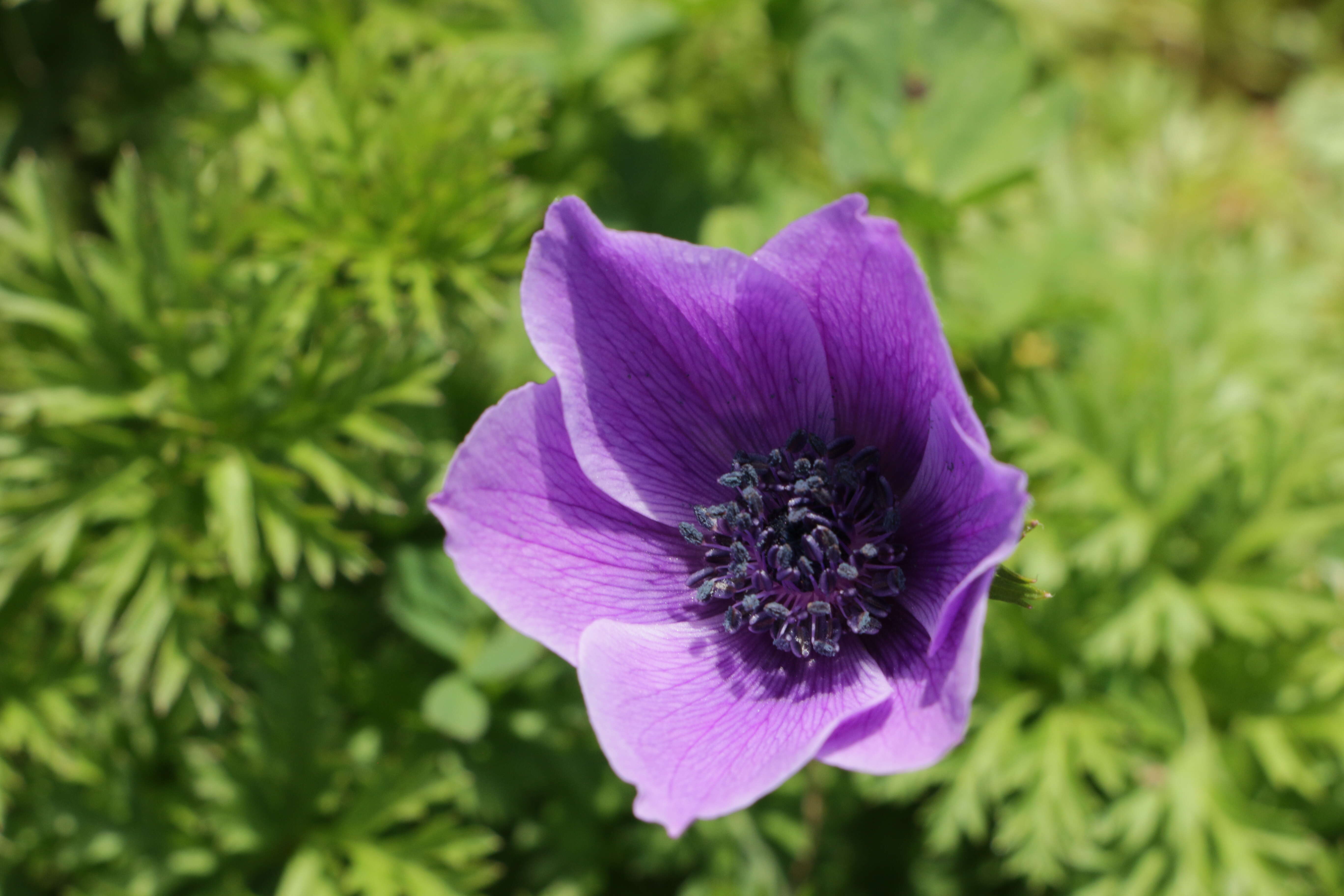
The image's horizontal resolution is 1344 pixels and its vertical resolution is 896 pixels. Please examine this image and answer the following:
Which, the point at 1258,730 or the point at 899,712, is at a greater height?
the point at 899,712

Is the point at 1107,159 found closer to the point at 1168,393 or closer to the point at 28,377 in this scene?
the point at 1168,393

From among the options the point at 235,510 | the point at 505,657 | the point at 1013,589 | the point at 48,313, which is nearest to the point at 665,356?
the point at 1013,589

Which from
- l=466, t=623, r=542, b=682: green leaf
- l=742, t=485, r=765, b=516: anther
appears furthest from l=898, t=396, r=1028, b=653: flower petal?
l=466, t=623, r=542, b=682: green leaf

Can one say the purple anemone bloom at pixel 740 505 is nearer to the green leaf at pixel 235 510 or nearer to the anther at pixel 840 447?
the anther at pixel 840 447

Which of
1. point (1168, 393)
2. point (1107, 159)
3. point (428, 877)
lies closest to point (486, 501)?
point (428, 877)

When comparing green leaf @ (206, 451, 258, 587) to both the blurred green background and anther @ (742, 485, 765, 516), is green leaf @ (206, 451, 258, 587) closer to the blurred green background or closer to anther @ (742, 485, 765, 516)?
the blurred green background

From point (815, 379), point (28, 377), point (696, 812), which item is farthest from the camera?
point (28, 377)

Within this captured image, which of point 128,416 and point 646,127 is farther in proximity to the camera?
point 646,127

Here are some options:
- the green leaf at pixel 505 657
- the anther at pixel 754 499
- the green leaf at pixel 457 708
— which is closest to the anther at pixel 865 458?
the anther at pixel 754 499

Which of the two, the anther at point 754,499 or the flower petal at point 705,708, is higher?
the anther at point 754,499
